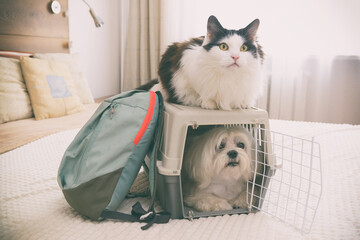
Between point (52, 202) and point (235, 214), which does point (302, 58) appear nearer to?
point (235, 214)

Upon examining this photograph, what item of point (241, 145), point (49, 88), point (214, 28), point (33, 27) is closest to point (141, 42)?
point (33, 27)

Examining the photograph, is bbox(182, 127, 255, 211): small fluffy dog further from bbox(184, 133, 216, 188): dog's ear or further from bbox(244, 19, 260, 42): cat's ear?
bbox(244, 19, 260, 42): cat's ear

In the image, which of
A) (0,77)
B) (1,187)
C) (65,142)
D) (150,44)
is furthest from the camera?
(150,44)

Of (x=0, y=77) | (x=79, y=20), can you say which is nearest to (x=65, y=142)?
(x=0, y=77)

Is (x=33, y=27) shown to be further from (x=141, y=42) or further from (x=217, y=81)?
(x=217, y=81)

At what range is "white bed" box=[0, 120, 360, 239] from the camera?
2.65ft

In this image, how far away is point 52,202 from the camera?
3.15 feet

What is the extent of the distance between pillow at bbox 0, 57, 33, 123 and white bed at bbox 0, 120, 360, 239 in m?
0.43

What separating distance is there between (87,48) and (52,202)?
7.45 ft

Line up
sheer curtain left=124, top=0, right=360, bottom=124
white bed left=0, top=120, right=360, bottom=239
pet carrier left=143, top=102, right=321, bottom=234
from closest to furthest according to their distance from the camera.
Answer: white bed left=0, top=120, right=360, bottom=239 → pet carrier left=143, top=102, right=321, bottom=234 → sheer curtain left=124, top=0, right=360, bottom=124

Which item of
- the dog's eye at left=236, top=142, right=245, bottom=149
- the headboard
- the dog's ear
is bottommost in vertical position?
the dog's ear

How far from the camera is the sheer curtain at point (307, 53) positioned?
103 inches

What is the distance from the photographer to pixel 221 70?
0.97m

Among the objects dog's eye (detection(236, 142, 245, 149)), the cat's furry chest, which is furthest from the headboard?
dog's eye (detection(236, 142, 245, 149))
